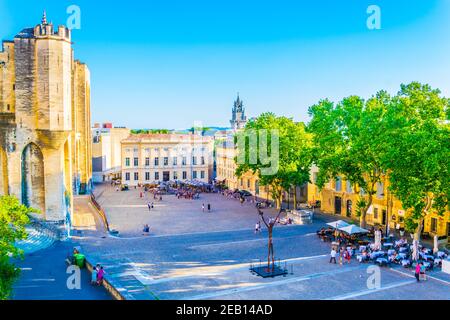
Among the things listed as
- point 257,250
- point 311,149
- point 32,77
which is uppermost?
point 32,77

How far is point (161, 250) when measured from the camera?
3108 cm

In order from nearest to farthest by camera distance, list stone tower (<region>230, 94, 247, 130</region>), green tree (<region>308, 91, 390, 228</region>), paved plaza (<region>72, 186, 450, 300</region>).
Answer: paved plaza (<region>72, 186, 450, 300</region>), green tree (<region>308, 91, 390, 228</region>), stone tower (<region>230, 94, 247, 130</region>)

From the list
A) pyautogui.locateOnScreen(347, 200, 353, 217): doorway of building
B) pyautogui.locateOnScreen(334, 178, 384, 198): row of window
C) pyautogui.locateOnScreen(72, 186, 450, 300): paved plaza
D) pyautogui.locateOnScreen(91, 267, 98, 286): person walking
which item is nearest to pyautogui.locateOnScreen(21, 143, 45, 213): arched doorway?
pyautogui.locateOnScreen(72, 186, 450, 300): paved plaza

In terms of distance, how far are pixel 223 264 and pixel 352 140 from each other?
16855 millimetres

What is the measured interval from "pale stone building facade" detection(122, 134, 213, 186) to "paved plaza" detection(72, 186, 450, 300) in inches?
1297

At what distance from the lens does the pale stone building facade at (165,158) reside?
7725cm

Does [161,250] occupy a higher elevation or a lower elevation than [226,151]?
lower

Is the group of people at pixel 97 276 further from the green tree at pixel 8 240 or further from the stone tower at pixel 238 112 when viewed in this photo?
the stone tower at pixel 238 112

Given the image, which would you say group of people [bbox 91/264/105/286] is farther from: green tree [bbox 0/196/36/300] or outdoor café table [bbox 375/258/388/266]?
outdoor café table [bbox 375/258/388/266]

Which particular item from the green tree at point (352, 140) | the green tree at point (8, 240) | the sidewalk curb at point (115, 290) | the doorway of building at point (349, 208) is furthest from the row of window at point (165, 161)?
the green tree at point (8, 240)

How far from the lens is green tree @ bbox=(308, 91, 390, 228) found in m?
34.3
